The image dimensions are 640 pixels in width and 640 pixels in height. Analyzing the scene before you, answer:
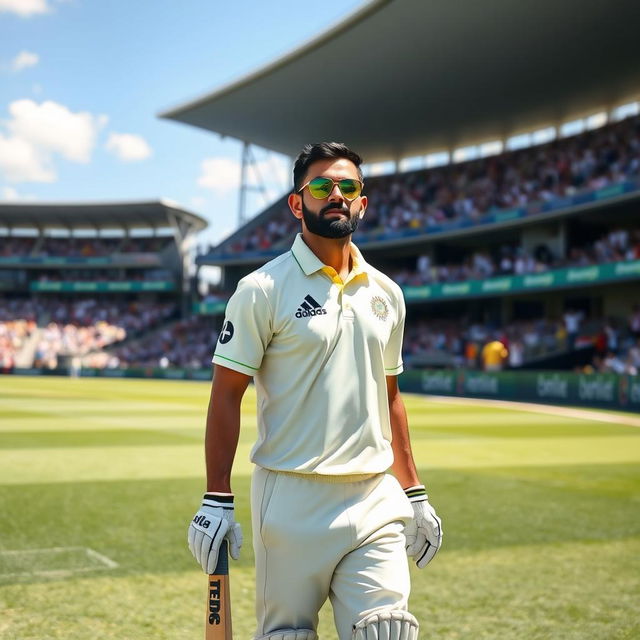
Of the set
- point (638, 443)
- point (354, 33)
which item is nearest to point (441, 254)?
point (354, 33)

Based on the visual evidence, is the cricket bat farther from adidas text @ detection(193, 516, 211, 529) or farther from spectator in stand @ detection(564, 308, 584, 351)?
spectator in stand @ detection(564, 308, 584, 351)

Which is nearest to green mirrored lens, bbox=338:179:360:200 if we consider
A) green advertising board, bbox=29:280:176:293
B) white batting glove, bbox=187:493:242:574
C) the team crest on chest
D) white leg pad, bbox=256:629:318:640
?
the team crest on chest

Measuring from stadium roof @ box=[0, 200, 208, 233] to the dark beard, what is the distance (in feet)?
194

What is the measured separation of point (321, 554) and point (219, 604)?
424 mm

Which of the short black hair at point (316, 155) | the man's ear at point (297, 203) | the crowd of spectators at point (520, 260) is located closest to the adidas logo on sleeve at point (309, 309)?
the man's ear at point (297, 203)

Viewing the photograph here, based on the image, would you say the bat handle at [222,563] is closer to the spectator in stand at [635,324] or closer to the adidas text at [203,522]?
the adidas text at [203,522]

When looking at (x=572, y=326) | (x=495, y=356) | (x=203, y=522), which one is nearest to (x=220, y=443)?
(x=203, y=522)

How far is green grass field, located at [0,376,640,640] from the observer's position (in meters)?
5.18

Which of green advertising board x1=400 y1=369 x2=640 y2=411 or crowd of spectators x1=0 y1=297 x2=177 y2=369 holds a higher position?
crowd of spectators x1=0 y1=297 x2=177 y2=369

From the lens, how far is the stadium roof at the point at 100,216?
6247 centimetres

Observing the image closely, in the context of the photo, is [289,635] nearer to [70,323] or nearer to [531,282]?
Result: [531,282]

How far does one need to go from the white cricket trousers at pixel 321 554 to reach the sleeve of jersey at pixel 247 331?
0.46m

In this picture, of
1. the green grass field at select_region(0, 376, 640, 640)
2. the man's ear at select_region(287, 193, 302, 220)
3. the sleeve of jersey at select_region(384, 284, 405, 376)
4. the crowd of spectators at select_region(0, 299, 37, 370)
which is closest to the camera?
the man's ear at select_region(287, 193, 302, 220)

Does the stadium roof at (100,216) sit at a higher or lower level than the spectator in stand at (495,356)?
higher
